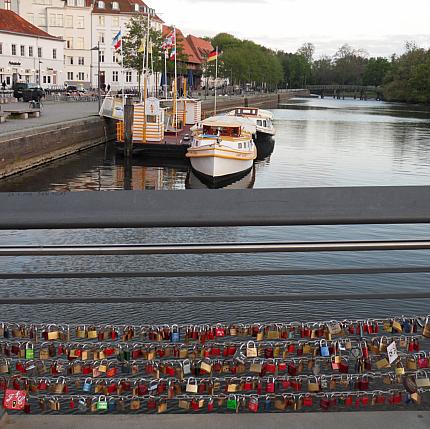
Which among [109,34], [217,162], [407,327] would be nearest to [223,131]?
[217,162]

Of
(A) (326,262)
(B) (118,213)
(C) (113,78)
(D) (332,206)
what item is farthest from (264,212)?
(C) (113,78)

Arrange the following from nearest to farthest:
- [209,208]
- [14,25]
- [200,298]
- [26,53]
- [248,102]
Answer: [209,208], [200,298], [14,25], [26,53], [248,102]

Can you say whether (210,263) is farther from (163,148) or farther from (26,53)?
(26,53)

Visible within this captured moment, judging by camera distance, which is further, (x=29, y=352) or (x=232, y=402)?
(x=29, y=352)

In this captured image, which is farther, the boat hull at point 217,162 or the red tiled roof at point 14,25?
the red tiled roof at point 14,25

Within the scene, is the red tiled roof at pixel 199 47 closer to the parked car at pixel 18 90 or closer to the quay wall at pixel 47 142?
the parked car at pixel 18 90

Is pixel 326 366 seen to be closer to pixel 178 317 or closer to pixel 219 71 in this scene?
pixel 178 317

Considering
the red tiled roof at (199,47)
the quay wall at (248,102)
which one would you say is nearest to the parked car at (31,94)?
the quay wall at (248,102)

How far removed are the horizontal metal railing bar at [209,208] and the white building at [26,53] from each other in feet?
215

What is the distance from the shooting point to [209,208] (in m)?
1.96

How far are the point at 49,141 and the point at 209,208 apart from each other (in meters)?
27.3

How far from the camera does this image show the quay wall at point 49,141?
2377cm

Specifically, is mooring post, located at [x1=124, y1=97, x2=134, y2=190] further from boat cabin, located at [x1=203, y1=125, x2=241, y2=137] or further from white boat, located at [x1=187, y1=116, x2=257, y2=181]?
boat cabin, located at [x1=203, y1=125, x2=241, y2=137]

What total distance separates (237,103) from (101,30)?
72.3ft
